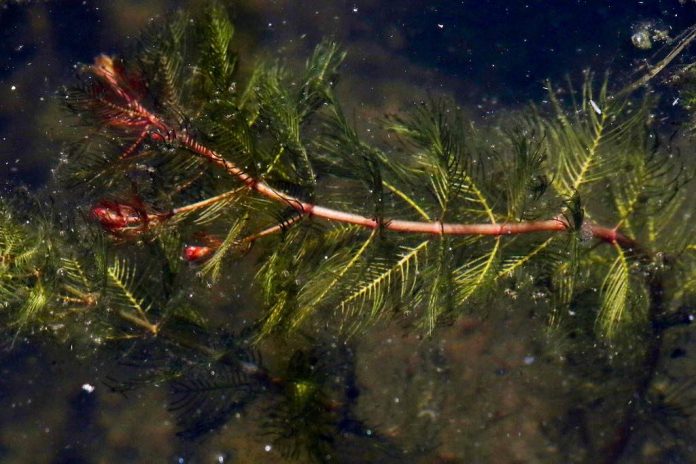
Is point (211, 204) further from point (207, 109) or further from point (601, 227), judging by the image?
point (601, 227)

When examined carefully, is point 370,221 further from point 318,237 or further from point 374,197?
point 318,237

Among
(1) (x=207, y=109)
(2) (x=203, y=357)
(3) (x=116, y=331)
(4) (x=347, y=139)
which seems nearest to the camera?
(4) (x=347, y=139)

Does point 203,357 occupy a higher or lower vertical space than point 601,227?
lower

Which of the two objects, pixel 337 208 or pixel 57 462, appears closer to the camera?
pixel 337 208

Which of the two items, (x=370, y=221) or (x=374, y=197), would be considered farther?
(x=370, y=221)

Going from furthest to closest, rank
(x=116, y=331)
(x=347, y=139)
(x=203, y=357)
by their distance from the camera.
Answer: (x=203, y=357)
(x=116, y=331)
(x=347, y=139)

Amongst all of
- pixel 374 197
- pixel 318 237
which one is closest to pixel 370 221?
pixel 374 197

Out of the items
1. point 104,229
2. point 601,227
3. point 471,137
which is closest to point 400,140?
point 471,137

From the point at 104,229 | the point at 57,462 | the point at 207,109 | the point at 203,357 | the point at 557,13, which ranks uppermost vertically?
the point at 557,13
